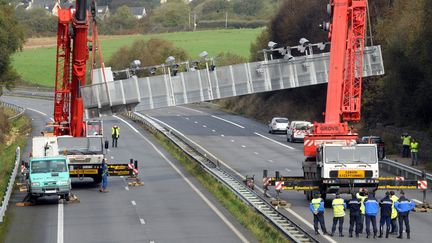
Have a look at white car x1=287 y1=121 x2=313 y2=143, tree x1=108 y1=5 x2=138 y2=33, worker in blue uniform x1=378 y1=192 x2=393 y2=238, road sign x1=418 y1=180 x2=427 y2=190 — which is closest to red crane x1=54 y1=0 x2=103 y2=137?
road sign x1=418 y1=180 x2=427 y2=190

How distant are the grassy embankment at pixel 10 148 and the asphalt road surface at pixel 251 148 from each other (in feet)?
33.8

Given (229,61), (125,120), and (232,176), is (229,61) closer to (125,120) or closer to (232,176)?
(125,120)

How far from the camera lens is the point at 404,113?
2761 inches

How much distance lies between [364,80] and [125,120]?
2351cm

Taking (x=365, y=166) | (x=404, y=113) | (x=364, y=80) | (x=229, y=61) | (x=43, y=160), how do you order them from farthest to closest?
(x=229, y=61), (x=364, y=80), (x=404, y=113), (x=43, y=160), (x=365, y=166)

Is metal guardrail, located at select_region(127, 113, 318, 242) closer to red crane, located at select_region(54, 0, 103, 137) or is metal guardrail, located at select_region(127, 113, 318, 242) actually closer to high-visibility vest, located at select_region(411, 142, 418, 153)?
red crane, located at select_region(54, 0, 103, 137)

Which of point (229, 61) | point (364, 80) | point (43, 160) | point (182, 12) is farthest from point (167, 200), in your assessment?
point (182, 12)

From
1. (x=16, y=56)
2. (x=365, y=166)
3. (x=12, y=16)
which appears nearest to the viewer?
(x=365, y=166)

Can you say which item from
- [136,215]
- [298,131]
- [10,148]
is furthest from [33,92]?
[136,215]

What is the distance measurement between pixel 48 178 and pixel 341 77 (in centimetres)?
1126

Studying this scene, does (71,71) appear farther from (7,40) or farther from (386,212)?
(7,40)

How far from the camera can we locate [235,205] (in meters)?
39.2

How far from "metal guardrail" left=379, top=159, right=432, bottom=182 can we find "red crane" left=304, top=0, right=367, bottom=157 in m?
5.42

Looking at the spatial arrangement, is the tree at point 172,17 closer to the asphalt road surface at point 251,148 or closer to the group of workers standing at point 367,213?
the asphalt road surface at point 251,148
